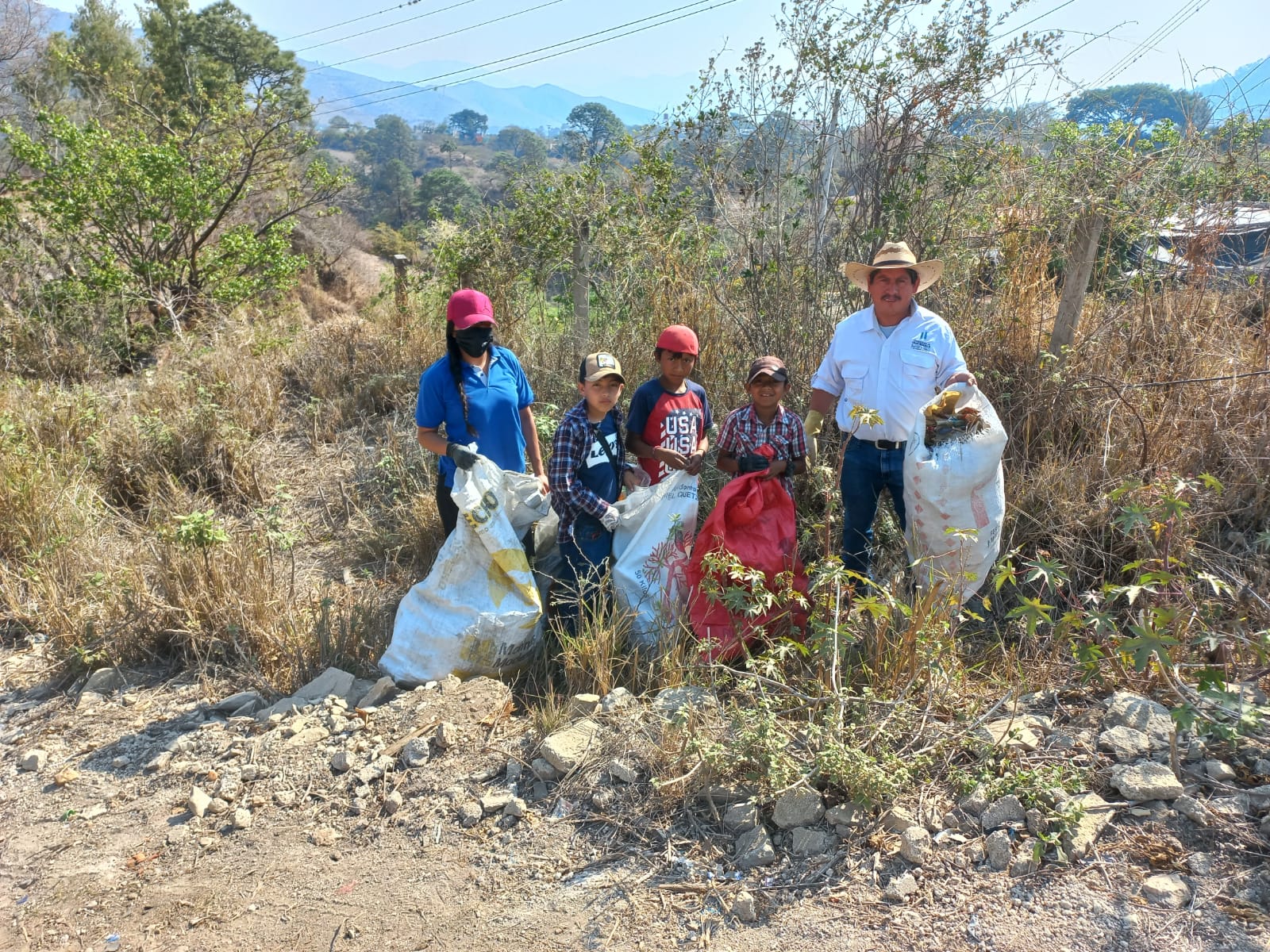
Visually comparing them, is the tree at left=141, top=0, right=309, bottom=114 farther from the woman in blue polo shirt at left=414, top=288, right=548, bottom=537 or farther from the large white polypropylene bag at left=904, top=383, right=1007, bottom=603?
the large white polypropylene bag at left=904, top=383, right=1007, bottom=603

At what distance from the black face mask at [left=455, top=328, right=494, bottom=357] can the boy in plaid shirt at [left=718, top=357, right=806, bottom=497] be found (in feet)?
3.35

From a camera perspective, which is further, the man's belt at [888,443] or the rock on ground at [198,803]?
the man's belt at [888,443]

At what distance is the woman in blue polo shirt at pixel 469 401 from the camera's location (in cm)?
311

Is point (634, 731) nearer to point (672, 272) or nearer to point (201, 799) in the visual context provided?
point (201, 799)

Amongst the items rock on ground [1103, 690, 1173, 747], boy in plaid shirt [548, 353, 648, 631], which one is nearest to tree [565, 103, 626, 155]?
boy in plaid shirt [548, 353, 648, 631]

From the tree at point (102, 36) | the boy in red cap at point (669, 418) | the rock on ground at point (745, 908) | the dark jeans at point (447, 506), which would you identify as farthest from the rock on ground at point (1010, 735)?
the tree at point (102, 36)

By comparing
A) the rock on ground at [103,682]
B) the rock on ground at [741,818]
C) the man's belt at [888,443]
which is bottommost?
the rock on ground at [741,818]

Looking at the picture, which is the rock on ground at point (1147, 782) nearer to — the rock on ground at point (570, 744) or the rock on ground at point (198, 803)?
the rock on ground at point (570, 744)

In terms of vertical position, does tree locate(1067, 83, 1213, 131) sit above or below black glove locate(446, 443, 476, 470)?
above

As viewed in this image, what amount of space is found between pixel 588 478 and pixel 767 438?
0.73 m

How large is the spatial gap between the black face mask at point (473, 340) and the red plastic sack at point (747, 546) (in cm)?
109

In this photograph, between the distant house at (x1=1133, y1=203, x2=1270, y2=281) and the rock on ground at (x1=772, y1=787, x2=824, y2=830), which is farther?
the distant house at (x1=1133, y1=203, x2=1270, y2=281)

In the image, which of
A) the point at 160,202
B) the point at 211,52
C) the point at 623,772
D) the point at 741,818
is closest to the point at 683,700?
the point at 623,772

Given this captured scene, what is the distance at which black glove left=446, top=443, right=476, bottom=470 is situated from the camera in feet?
10.2
